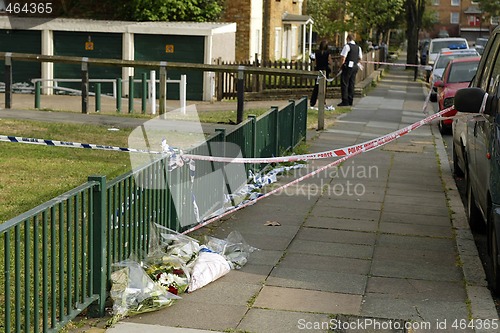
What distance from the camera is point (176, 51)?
94.8ft

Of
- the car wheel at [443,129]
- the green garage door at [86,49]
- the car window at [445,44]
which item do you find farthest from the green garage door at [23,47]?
the car window at [445,44]

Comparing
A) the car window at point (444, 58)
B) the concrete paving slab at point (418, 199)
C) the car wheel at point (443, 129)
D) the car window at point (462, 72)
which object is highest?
the car window at point (444, 58)

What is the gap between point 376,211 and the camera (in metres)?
10.9

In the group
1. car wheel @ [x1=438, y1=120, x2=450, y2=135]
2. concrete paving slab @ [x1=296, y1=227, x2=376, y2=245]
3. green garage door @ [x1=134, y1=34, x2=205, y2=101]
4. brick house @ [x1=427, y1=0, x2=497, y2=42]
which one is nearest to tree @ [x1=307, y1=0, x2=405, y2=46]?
green garage door @ [x1=134, y1=34, x2=205, y2=101]

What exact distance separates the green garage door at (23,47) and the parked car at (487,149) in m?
21.6

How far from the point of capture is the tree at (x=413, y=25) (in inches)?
2058

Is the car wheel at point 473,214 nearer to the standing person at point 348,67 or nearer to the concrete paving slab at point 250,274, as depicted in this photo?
the concrete paving slab at point 250,274

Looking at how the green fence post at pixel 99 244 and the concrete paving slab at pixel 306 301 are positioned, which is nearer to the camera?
the green fence post at pixel 99 244

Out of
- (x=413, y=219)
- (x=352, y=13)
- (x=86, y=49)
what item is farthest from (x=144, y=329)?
(x=352, y=13)

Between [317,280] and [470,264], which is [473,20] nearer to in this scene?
[470,264]

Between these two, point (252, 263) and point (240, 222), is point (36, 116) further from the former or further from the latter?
point (252, 263)

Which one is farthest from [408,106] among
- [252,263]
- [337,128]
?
[252,263]

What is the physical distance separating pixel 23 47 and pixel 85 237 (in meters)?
24.6

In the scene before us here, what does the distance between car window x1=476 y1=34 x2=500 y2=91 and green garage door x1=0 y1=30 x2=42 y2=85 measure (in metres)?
21.3
